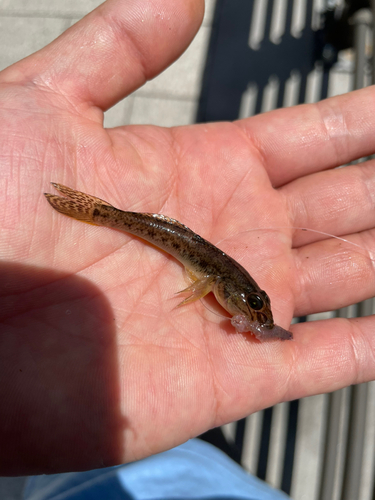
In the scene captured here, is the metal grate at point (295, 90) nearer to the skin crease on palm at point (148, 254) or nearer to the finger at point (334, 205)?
the finger at point (334, 205)

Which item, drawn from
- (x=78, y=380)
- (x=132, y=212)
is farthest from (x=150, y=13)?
(x=78, y=380)

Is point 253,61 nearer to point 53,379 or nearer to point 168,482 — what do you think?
point 53,379

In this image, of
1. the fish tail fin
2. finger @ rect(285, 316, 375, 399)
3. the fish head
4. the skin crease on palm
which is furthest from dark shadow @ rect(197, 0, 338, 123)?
finger @ rect(285, 316, 375, 399)

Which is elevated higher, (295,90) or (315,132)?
(295,90)

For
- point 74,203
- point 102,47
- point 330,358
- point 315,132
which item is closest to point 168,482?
point 330,358

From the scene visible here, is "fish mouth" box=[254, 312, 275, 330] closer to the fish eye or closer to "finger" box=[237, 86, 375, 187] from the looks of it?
the fish eye

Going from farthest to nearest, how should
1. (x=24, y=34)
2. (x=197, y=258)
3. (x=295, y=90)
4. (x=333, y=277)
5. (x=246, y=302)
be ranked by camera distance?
(x=24, y=34)
(x=295, y=90)
(x=333, y=277)
(x=197, y=258)
(x=246, y=302)

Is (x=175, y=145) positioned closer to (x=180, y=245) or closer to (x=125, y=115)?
(x=180, y=245)
